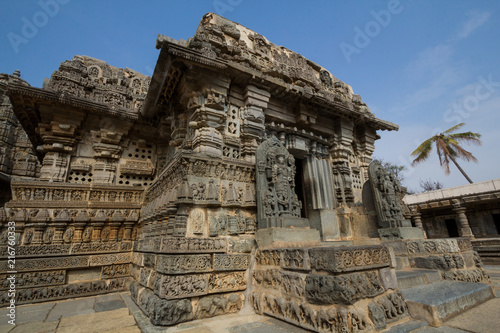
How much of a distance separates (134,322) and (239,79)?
16.0ft

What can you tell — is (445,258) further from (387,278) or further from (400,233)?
(387,278)

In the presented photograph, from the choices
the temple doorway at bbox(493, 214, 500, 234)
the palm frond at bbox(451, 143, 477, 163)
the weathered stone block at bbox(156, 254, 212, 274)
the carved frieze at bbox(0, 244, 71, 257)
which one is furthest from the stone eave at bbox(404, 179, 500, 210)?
the carved frieze at bbox(0, 244, 71, 257)

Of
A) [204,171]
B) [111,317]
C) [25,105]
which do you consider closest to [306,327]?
[204,171]

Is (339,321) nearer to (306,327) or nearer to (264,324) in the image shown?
(306,327)

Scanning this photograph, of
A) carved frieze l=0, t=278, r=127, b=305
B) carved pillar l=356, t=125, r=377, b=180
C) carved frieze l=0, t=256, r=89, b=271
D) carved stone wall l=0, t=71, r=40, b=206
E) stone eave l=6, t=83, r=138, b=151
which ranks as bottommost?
carved frieze l=0, t=278, r=127, b=305

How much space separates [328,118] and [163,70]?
483 cm

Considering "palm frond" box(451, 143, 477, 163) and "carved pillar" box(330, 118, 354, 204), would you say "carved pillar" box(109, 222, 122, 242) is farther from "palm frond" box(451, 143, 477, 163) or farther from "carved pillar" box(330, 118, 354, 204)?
"palm frond" box(451, 143, 477, 163)

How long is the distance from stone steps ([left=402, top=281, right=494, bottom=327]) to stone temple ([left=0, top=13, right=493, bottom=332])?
0.02 m

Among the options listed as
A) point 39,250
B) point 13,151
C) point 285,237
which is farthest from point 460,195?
point 13,151

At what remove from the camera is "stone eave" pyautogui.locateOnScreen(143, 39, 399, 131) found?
180 inches

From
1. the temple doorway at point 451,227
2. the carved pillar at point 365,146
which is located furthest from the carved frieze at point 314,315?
the temple doorway at point 451,227

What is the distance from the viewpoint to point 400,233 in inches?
220

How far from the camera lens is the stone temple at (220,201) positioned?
3.16 m

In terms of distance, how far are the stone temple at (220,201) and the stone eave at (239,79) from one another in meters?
0.04
